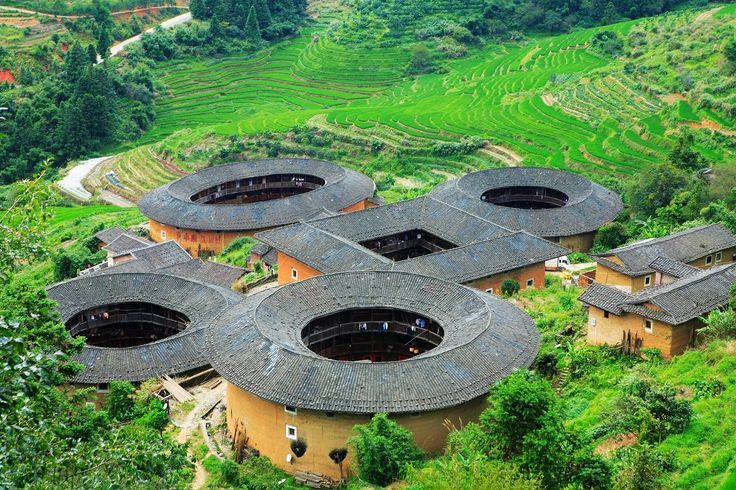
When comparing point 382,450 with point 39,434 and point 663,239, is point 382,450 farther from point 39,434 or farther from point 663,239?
point 663,239

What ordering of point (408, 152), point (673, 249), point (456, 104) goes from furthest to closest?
point (456, 104) → point (408, 152) → point (673, 249)

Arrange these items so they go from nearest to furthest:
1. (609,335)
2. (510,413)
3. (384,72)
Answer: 1. (510,413)
2. (609,335)
3. (384,72)

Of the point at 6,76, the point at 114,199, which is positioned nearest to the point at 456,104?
the point at 114,199

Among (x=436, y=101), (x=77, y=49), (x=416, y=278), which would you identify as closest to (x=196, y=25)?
(x=77, y=49)

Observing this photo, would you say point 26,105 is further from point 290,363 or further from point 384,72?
point 290,363

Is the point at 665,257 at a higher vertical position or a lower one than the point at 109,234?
higher

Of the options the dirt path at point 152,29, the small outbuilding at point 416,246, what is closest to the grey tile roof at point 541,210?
the small outbuilding at point 416,246

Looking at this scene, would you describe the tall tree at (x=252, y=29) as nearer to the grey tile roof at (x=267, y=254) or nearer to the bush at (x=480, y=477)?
the grey tile roof at (x=267, y=254)
